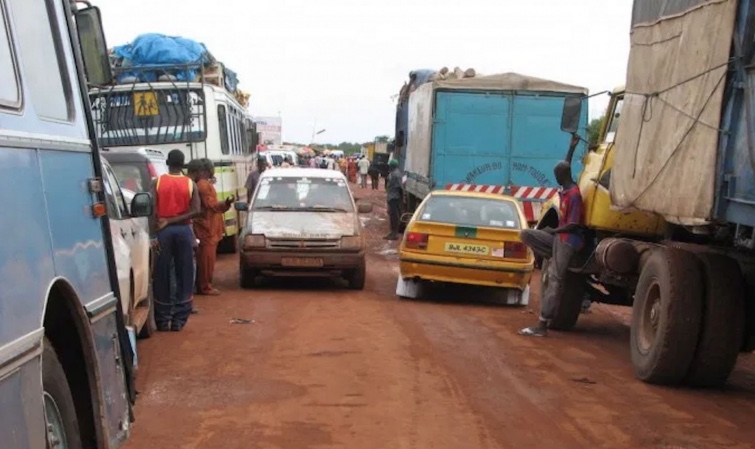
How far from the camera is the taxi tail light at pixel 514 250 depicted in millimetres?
12938

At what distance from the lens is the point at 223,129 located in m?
18.5

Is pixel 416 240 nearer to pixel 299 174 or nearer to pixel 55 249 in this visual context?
pixel 299 174

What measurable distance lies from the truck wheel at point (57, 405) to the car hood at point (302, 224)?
30.8 ft

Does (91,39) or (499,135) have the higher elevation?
(91,39)

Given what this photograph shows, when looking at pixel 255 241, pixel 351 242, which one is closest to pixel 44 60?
pixel 255 241

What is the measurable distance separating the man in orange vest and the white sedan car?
0.84ft

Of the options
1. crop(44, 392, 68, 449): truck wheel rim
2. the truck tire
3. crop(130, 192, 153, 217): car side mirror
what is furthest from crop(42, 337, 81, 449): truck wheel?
the truck tire

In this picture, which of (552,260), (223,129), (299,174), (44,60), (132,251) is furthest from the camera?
→ (223,129)

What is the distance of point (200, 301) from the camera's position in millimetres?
12789

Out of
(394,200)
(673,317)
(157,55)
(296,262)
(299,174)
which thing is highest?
(157,55)

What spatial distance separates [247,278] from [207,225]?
1.25 meters

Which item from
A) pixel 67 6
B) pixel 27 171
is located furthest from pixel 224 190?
pixel 27 171

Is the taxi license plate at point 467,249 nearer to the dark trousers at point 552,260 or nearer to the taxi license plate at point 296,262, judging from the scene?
the dark trousers at point 552,260

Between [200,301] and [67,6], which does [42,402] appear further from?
[200,301]
